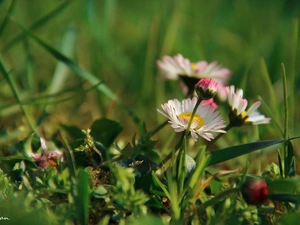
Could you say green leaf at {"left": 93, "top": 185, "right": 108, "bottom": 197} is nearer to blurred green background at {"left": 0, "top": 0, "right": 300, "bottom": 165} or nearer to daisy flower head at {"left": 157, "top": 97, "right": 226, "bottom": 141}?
daisy flower head at {"left": 157, "top": 97, "right": 226, "bottom": 141}

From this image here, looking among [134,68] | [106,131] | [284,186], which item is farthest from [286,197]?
[134,68]

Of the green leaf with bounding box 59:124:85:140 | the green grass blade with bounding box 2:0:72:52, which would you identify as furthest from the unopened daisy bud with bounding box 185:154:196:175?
the green grass blade with bounding box 2:0:72:52

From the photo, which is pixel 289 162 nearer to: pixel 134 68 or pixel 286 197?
pixel 286 197

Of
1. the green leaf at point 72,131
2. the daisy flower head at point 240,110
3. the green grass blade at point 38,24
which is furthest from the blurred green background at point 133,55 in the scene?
the daisy flower head at point 240,110

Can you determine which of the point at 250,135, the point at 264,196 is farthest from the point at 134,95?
the point at 264,196

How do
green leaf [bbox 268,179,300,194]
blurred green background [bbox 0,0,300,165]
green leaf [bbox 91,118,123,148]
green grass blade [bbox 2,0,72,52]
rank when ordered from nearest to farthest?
green leaf [bbox 268,179,300,194]
green leaf [bbox 91,118,123,148]
green grass blade [bbox 2,0,72,52]
blurred green background [bbox 0,0,300,165]

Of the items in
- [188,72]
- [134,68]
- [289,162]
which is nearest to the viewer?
[289,162]

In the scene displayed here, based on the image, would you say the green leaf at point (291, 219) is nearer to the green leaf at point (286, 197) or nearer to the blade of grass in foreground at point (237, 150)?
the green leaf at point (286, 197)
